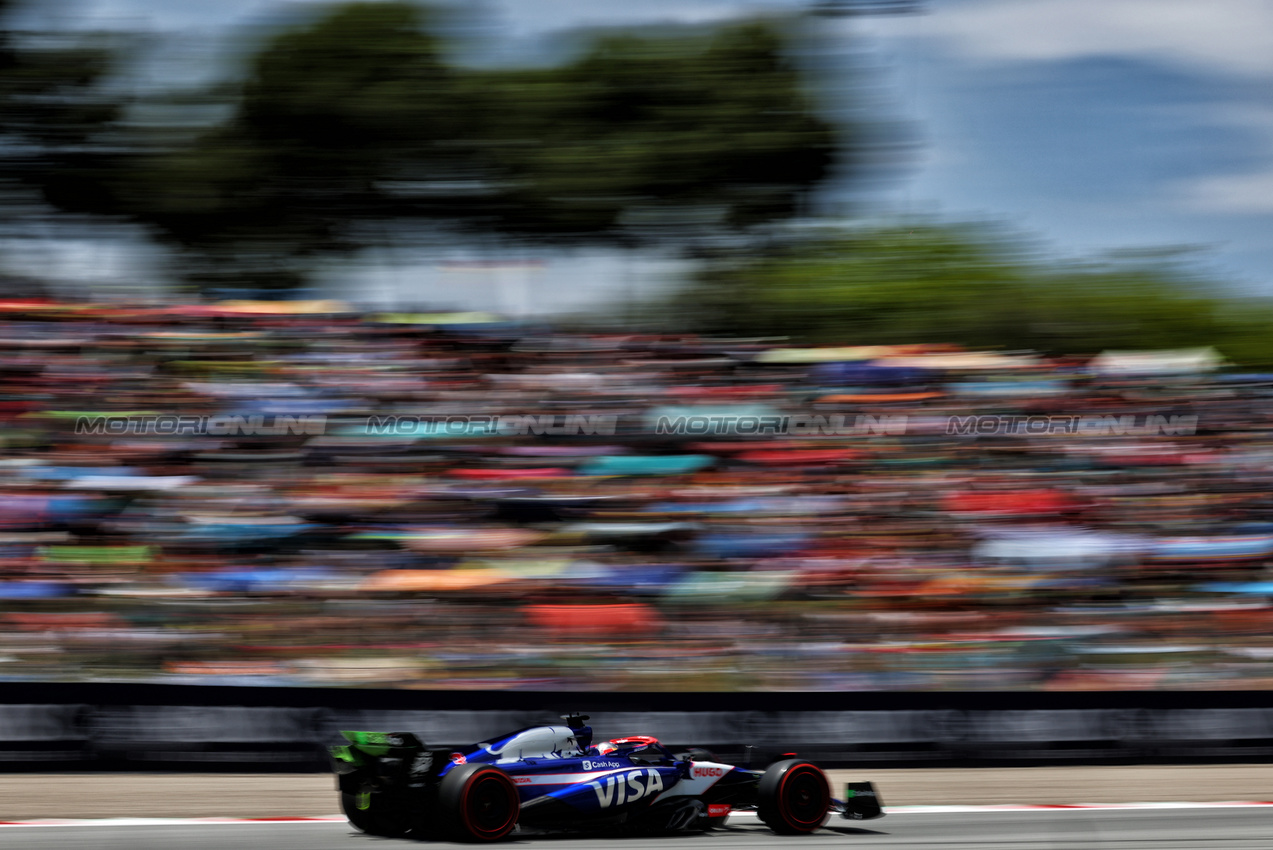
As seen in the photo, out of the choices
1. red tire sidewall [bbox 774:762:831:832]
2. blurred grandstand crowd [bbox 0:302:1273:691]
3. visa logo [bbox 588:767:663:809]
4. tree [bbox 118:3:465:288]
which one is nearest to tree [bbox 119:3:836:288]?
tree [bbox 118:3:465:288]

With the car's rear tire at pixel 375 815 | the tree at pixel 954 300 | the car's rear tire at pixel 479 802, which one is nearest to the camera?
the car's rear tire at pixel 479 802

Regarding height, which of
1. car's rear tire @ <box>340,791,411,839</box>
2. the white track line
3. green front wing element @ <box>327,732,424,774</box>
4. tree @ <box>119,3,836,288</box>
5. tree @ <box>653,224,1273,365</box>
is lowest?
the white track line

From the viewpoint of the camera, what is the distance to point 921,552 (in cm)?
1131

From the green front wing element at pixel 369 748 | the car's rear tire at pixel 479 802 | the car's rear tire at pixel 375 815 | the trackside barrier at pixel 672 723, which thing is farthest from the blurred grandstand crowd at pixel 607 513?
the car's rear tire at pixel 479 802

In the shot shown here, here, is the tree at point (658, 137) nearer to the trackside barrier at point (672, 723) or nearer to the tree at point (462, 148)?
the tree at point (462, 148)

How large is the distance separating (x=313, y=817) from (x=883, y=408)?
6.98 metres

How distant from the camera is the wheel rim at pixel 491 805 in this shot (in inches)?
242

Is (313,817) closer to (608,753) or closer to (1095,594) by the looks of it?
(608,753)

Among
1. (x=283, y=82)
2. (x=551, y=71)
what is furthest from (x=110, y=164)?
(x=551, y=71)

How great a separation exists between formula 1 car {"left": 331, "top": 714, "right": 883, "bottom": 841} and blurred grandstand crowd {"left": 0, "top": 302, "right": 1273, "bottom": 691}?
2973mm

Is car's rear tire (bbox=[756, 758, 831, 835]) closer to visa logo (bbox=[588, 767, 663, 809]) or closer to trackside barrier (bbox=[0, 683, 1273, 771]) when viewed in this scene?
visa logo (bbox=[588, 767, 663, 809])

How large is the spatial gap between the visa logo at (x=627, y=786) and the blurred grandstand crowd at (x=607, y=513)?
3.21 m

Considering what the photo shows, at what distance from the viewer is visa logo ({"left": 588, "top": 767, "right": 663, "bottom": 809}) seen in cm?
648

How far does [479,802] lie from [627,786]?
76cm
